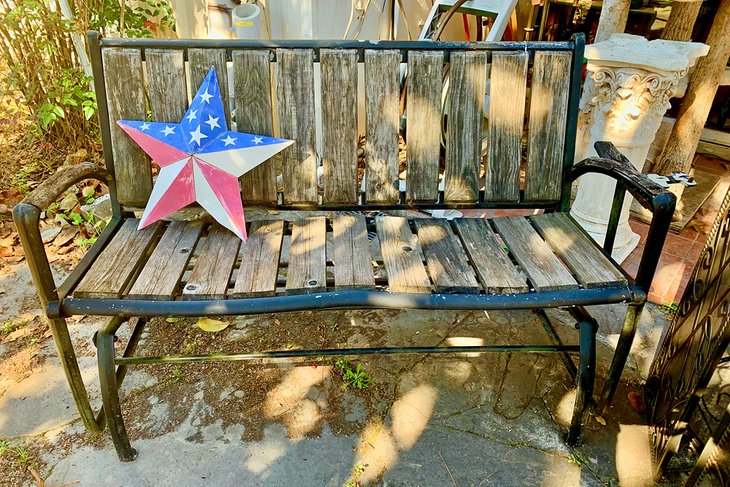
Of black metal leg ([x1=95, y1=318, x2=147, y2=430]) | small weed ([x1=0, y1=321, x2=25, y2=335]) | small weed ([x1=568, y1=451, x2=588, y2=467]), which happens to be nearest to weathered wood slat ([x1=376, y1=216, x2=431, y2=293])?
small weed ([x1=568, y1=451, x2=588, y2=467])

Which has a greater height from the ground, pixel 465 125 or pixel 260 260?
pixel 465 125

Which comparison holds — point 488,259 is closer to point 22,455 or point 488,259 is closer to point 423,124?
point 423,124

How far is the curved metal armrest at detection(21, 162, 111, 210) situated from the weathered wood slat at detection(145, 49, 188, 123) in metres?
0.31

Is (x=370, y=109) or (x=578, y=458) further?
(x=370, y=109)

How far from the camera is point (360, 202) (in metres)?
2.25

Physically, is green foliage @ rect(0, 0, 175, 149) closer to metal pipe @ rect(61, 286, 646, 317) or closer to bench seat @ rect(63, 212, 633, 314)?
bench seat @ rect(63, 212, 633, 314)

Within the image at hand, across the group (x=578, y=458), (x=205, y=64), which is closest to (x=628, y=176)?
(x=578, y=458)

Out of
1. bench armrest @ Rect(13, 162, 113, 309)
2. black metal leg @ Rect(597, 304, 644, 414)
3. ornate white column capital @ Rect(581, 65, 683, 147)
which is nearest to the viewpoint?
bench armrest @ Rect(13, 162, 113, 309)

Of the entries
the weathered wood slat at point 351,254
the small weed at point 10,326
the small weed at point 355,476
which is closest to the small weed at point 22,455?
the small weed at point 10,326

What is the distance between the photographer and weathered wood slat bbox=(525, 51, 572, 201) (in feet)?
6.92

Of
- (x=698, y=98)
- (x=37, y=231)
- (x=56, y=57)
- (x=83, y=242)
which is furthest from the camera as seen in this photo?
(x=56, y=57)

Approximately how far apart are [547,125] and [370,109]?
70 centimetres

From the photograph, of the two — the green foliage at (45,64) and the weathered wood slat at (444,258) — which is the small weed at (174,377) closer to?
the weathered wood slat at (444,258)

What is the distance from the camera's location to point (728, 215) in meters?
1.74
